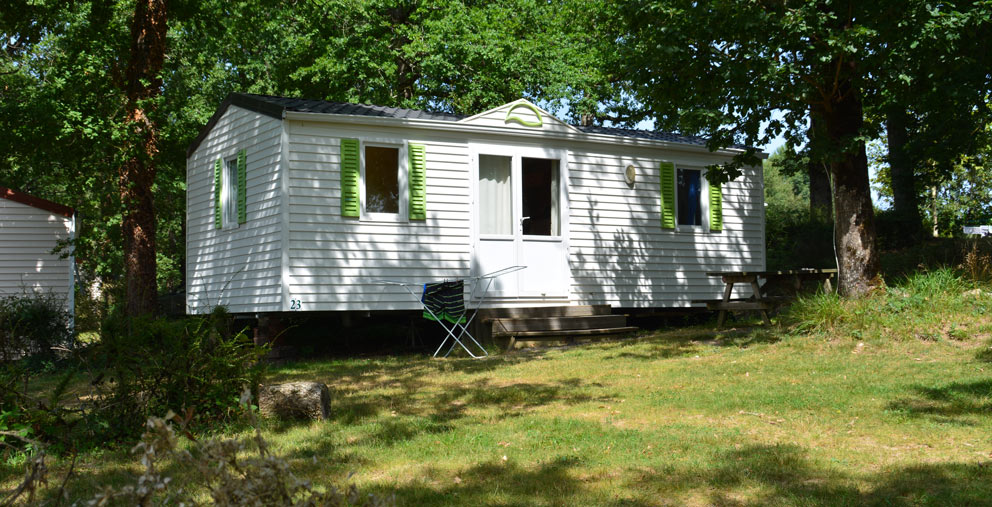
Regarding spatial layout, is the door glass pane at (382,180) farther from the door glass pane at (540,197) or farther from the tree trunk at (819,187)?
the tree trunk at (819,187)

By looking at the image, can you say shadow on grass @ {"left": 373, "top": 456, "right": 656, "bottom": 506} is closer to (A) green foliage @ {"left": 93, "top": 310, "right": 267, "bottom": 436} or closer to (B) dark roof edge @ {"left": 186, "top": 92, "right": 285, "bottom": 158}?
(A) green foliage @ {"left": 93, "top": 310, "right": 267, "bottom": 436}

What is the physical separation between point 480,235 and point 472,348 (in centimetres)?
162

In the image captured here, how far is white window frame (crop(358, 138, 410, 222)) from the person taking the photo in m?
11.2

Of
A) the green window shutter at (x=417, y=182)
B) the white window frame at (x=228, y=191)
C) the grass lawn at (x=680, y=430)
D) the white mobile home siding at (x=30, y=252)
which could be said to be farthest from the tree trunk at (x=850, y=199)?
the white mobile home siding at (x=30, y=252)

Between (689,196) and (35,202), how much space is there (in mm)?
11505

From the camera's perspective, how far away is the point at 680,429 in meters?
5.32

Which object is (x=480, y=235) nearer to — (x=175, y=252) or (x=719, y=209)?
(x=719, y=209)

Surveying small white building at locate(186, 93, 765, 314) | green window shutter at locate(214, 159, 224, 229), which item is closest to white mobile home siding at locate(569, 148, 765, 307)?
small white building at locate(186, 93, 765, 314)

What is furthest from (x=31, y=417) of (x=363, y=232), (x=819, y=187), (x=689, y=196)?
(x=819, y=187)

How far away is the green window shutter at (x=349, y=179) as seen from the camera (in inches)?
433

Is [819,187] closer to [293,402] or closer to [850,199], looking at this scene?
[850,199]

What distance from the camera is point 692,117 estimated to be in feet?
33.6

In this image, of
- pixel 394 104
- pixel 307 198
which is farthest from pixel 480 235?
pixel 394 104

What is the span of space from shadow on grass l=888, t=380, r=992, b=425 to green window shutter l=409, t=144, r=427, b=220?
6768 millimetres
